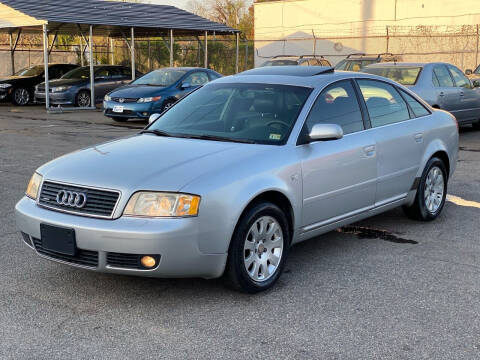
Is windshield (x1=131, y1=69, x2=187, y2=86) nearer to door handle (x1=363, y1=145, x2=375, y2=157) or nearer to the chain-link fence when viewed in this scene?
door handle (x1=363, y1=145, x2=375, y2=157)

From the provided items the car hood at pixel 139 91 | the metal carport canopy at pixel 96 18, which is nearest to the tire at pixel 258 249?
the car hood at pixel 139 91

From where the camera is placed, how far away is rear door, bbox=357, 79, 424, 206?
5.80 metres

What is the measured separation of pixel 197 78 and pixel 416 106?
11.4 m

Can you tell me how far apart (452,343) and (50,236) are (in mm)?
2590

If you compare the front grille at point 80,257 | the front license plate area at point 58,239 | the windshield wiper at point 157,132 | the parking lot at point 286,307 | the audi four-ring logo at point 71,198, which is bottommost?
the parking lot at point 286,307

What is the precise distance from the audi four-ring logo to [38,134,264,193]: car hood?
8 centimetres

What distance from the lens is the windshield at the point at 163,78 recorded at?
1705cm

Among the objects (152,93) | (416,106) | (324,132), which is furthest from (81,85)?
(324,132)

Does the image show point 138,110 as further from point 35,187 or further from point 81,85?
point 35,187

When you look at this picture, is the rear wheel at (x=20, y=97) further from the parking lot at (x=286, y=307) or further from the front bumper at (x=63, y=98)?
the parking lot at (x=286, y=307)

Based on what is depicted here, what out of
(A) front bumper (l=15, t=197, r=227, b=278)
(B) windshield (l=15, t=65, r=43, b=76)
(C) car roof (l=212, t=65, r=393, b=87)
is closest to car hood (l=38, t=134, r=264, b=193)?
(A) front bumper (l=15, t=197, r=227, b=278)

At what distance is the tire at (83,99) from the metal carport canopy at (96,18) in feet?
1.45

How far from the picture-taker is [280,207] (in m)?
4.82

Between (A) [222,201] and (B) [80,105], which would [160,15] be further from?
(A) [222,201]
